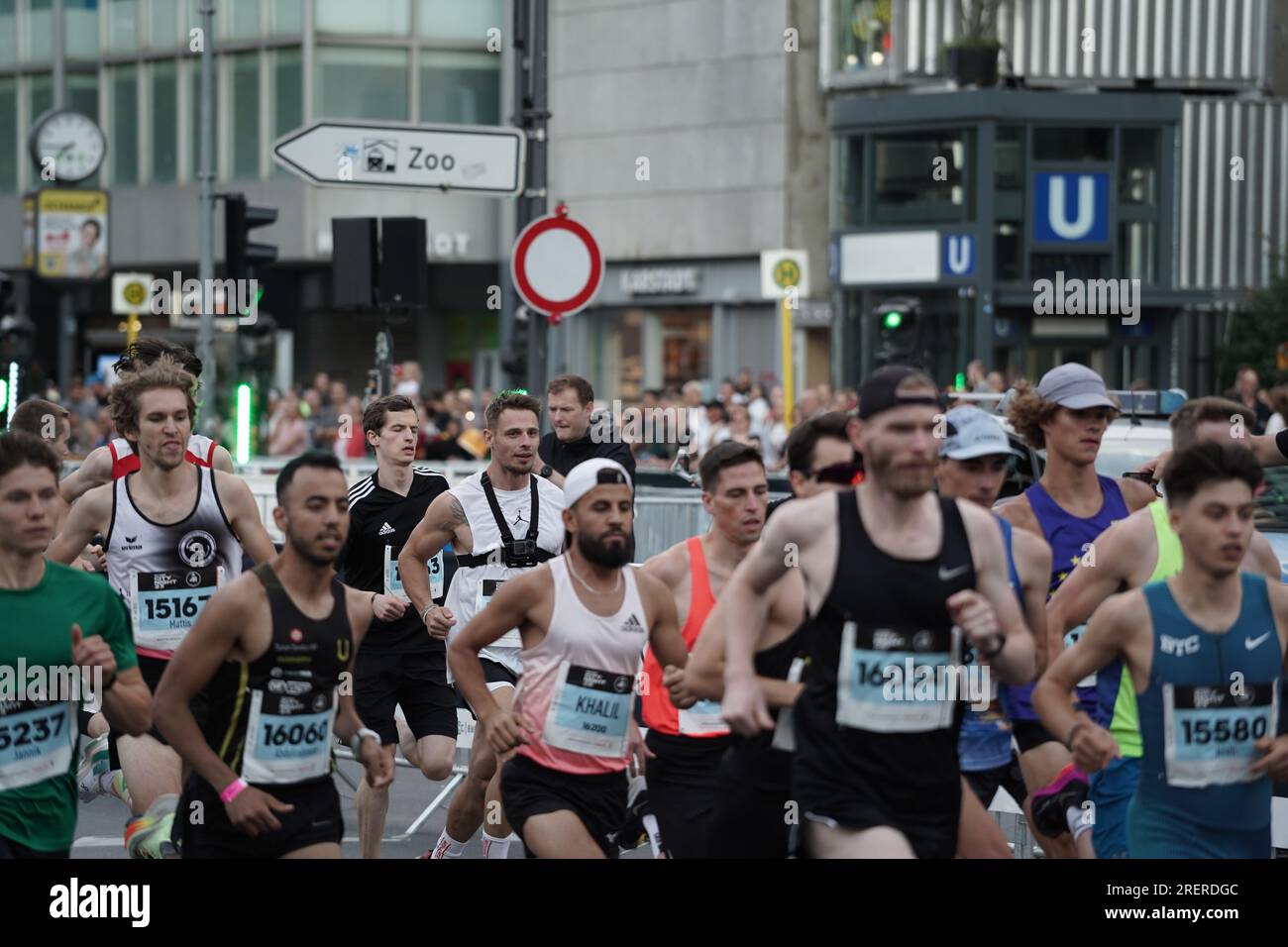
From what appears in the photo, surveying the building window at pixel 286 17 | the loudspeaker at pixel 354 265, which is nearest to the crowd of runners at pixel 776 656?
the loudspeaker at pixel 354 265

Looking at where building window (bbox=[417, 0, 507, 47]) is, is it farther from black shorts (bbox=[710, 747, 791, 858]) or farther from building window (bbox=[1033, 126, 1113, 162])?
black shorts (bbox=[710, 747, 791, 858])

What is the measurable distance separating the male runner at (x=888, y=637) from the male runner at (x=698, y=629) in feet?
3.66

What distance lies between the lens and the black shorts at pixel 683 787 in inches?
266

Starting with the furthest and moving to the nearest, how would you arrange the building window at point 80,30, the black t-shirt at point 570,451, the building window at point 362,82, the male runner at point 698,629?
the building window at point 80,30 → the building window at point 362,82 → the black t-shirt at point 570,451 → the male runner at point 698,629

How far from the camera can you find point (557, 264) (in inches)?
504

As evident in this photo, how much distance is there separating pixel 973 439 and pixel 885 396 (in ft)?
4.29

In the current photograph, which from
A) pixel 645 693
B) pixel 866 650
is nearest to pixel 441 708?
pixel 645 693

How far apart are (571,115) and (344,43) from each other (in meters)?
4.54

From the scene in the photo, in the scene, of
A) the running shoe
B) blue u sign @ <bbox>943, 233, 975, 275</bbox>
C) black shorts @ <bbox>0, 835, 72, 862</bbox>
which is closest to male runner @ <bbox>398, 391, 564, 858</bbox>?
the running shoe

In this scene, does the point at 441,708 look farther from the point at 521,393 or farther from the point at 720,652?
the point at 720,652

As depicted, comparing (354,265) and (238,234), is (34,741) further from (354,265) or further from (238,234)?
(238,234)

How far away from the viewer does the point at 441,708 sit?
377 inches

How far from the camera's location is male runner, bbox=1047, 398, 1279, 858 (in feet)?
22.1

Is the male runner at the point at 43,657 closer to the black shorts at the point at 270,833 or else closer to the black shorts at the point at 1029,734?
the black shorts at the point at 270,833
